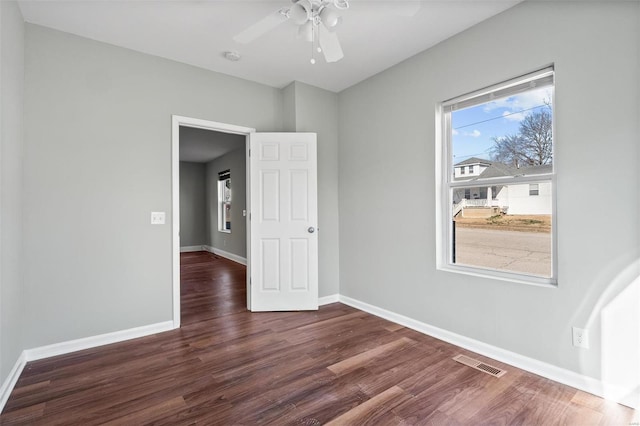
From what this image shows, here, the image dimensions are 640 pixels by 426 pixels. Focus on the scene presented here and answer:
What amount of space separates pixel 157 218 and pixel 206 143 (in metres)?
3.95

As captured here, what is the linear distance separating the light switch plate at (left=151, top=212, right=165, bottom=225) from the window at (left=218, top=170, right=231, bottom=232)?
4716 mm

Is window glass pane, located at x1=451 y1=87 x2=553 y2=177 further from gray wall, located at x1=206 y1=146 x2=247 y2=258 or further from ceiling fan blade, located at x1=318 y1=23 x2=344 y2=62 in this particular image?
gray wall, located at x1=206 y1=146 x2=247 y2=258

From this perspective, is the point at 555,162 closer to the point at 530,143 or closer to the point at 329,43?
the point at 530,143

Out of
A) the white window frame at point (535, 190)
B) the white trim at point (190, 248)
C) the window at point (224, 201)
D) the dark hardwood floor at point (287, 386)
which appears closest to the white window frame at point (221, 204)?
the window at point (224, 201)

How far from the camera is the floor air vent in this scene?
7.39 feet

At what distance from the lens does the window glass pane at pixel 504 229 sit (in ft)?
7.67

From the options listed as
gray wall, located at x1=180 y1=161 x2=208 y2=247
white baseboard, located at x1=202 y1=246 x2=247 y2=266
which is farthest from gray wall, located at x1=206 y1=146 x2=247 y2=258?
gray wall, located at x1=180 y1=161 x2=208 y2=247

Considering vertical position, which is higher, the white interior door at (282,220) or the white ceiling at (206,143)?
the white ceiling at (206,143)

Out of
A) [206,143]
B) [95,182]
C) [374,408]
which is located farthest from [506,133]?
[206,143]

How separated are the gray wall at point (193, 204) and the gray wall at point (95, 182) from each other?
6.06m

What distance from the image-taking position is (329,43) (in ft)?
7.22

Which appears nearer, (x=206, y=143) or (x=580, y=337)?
(x=580, y=337)

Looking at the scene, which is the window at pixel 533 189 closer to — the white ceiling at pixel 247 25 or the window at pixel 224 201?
the white ceiling at pixel 247 25

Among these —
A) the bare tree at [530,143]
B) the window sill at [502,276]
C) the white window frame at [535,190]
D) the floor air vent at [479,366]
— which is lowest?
the floor air vent at [479,366]
